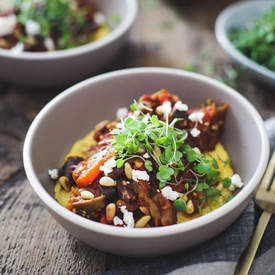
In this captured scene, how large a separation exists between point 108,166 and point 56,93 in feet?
5.26

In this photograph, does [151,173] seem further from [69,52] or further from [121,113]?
[69,52]

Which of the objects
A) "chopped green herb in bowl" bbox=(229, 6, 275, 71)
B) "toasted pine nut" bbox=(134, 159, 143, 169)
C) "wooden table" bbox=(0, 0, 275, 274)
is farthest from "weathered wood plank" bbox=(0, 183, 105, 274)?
"chopped green herb in bowl" bbox=(229, 6, 275, 71)

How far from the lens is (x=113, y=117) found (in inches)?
119

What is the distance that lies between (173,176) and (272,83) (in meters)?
1.60

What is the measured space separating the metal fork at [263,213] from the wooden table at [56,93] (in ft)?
2.04

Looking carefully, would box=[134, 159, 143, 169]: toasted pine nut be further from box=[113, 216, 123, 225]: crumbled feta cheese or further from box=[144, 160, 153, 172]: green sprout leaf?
box=[113, 216, 123, 225]: crumbled feta cheese

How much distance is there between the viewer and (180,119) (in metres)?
2.42

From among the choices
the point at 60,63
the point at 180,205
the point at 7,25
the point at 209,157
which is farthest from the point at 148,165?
the point at 7,25

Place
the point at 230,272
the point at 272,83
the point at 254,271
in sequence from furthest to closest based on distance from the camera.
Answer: the point at 272,83 → the point at 254,271 → the point at 230,272

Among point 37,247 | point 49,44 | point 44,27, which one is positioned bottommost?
point 37,247

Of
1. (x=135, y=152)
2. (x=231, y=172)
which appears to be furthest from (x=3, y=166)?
(x=231, y=172)

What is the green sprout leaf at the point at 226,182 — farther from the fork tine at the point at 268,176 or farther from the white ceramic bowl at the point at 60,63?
the white ceramic bowl at the point at 60,63

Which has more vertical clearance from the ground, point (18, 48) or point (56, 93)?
point (18, 48)

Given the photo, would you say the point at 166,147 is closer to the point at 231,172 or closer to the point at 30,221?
the point at 231,172
